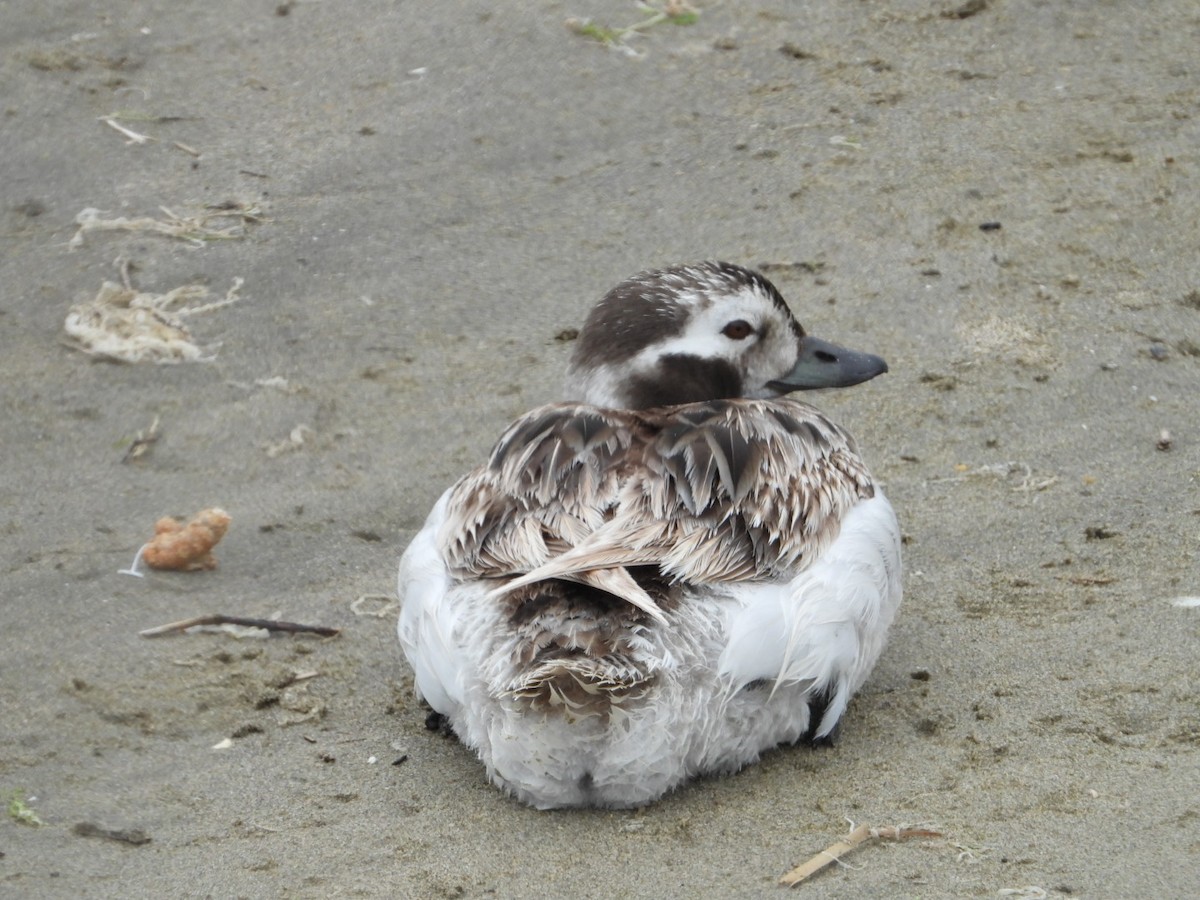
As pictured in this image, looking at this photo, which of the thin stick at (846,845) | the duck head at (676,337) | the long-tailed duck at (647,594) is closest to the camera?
the thin stick at (846,845)

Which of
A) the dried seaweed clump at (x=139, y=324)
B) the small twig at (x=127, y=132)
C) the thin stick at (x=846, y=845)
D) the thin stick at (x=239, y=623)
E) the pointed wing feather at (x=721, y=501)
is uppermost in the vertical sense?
the pointed wing feather at (x=721, y=501)

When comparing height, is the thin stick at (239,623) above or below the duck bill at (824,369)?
below

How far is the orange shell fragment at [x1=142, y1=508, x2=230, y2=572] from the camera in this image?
5648 mm

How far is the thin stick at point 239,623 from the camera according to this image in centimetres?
529

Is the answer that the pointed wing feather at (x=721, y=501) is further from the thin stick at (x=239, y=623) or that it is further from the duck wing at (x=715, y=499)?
the thin stick at (x=239, y=623)

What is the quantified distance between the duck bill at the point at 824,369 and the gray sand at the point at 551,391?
63cm

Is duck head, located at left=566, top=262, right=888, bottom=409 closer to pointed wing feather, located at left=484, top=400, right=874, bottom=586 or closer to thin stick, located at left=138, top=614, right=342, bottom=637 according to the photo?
pointed wing feather, located at left=484, top=400, right=874, bottom=586

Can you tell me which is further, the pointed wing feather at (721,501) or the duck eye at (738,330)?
the duck eye at (738,330)

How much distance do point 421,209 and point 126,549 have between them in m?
2.56

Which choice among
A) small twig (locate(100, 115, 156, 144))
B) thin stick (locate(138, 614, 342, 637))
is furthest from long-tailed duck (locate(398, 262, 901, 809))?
small twig (locate(100, 115, 156, 144))

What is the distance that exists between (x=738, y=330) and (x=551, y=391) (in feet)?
5.40

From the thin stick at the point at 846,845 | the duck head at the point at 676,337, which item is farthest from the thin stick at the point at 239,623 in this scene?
the thin stick at the point at 846,845

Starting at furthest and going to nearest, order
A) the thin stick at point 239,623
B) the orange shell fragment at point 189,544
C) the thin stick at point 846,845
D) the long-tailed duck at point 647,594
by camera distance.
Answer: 1. the orange shell fragment at point 189,544
2. the thin stick at point 239,623
3. the long-tailed duck at point 647,594
4. the thin stick at point 846,845

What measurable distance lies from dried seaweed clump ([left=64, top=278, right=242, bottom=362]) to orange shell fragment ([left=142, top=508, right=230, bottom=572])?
135cm
